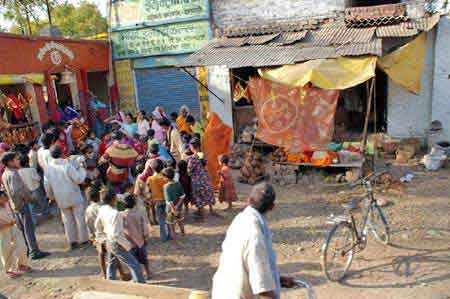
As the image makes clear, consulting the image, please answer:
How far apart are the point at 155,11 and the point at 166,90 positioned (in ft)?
7.35

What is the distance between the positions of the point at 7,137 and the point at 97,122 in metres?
3.14

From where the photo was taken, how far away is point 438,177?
24.5 feet

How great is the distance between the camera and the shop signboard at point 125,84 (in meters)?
12.1

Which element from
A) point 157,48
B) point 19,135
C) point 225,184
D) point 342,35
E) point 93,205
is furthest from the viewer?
point 157,48

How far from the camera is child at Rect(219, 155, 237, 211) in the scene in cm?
646

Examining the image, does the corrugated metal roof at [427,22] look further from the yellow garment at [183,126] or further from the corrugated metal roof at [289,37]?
the yellow garment at [183,126]

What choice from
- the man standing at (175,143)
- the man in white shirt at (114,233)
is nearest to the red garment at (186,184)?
the man standing at (175,143)

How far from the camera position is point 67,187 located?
5.43 m

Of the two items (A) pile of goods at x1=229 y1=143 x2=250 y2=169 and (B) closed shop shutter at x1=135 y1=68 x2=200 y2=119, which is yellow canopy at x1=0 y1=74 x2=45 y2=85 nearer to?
(B) closed shop shutter at x1=135 y1=68 x2=200 y2=119

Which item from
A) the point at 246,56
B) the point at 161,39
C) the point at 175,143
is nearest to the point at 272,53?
the point at 246,56

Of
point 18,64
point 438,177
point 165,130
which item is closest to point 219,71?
point 165,130

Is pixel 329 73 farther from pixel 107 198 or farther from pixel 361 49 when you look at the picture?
pixel 107 198

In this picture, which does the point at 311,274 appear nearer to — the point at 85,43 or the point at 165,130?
the point at 165,130

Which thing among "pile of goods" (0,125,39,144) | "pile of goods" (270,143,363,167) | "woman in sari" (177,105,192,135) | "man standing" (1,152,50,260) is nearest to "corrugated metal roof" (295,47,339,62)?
"pile of goods" (270,143,363,167)
